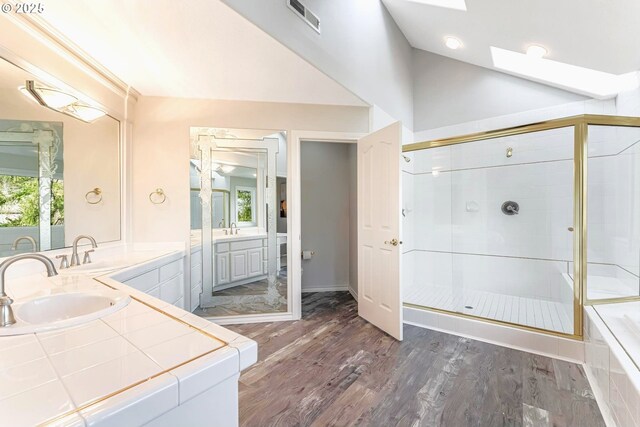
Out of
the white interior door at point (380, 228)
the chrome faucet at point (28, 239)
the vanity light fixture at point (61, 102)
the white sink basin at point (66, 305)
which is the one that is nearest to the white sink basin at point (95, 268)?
the chrome faucet at point (28, 239)

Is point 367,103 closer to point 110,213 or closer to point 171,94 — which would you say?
point 171,94

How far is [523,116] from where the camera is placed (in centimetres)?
324

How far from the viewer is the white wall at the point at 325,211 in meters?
3.93

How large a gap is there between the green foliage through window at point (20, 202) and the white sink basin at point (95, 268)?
0.36m

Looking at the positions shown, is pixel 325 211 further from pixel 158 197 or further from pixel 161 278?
pixel 161 278

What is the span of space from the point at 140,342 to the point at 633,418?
78.4 inches

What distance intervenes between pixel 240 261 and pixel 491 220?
9.53 ft

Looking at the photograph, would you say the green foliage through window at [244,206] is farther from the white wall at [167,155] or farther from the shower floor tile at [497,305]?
the shower floor tile at [497,305]

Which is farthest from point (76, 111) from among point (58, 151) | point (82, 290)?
point (82, 290)

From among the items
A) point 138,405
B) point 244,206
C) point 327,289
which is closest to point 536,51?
point 244,206

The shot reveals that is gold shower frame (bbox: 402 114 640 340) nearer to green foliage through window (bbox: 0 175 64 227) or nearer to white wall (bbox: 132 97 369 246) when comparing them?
white wall (bbox: 132 97 369 246)

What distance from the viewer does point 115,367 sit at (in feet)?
2.13

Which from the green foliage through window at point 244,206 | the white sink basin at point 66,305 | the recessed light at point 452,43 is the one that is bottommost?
the white sink basin at point 66,305

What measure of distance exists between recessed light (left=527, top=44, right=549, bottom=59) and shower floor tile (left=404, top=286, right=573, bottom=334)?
2325mm
